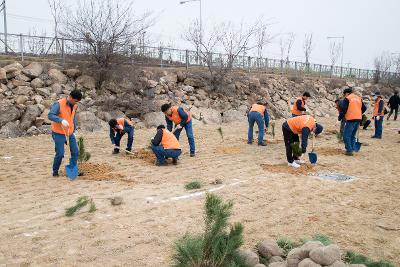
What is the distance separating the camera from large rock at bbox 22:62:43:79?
46.7ft

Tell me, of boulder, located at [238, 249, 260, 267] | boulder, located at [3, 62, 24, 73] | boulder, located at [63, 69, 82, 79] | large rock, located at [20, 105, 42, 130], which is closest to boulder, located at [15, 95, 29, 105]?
large rock, located at [20, 105, 42, 130]

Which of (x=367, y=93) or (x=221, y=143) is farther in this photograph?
(x=367, y=93)

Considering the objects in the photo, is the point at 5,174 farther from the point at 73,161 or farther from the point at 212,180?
the point at 212,180

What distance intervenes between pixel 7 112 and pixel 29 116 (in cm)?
66

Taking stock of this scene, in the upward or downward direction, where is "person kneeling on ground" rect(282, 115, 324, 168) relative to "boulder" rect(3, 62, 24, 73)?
downward

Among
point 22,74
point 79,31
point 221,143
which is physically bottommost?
point 221,143

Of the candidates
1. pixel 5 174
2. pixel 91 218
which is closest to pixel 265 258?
pixel 91 218

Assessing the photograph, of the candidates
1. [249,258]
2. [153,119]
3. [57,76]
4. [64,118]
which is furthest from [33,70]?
[249,258]

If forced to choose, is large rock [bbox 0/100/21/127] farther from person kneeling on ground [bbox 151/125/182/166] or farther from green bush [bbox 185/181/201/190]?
green bush [bbox 185/181/201/190]

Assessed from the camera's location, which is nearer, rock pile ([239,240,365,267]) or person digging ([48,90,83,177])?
rock pile ([239,240,365,267])

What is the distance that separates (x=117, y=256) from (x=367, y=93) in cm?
3309

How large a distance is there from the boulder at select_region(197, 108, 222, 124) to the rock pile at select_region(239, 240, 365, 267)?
13.3m

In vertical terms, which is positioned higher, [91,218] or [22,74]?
[22,74]

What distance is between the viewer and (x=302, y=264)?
316 centimetres
